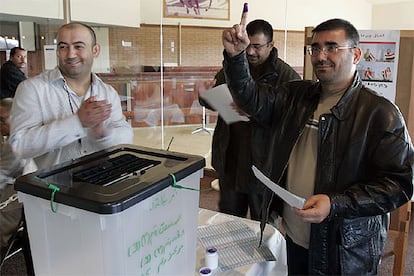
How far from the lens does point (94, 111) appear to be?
3.64ft

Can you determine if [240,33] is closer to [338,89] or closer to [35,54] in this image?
[338,89]

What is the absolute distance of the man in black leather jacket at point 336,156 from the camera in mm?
1191

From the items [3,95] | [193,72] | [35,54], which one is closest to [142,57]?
[193,72]

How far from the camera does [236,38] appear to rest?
52.7 inches

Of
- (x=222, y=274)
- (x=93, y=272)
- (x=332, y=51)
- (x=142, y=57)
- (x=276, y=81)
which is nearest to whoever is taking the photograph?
(x=93, y=272)

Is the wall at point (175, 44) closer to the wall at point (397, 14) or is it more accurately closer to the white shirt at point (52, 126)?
the wall at point (397, 14)

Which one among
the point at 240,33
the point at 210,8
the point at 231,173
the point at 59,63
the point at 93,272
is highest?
the point at 210,8

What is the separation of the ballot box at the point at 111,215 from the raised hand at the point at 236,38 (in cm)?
58

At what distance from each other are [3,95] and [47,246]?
2.93 m

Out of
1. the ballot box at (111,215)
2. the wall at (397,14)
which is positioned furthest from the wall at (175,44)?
the ballot box at (111,215)

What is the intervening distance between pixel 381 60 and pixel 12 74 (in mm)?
3184

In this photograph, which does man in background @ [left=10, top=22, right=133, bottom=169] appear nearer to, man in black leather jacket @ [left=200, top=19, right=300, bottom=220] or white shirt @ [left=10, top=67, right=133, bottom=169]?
white shirt @ [left=10, top=67, right=133, bottom=169]

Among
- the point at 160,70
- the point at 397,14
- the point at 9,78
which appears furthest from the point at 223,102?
the point at 397,14

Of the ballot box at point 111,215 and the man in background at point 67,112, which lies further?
the man in background at point 67,112
